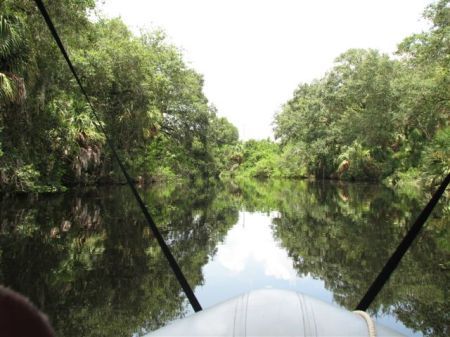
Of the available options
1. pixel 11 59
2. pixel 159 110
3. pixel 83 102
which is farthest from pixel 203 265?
pixel 159 110

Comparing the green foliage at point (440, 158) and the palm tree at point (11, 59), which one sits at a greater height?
the palm tree at point (11, 59)

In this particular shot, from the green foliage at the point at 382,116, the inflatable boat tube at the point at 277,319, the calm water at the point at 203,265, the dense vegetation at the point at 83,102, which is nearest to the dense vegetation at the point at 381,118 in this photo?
the green foliage at the point at 382,116

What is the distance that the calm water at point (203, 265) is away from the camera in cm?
342

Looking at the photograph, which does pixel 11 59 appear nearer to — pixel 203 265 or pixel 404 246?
pixel 203 265

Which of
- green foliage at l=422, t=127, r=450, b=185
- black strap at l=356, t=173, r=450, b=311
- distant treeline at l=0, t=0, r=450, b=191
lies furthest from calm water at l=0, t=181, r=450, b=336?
green foliage at l=422, t=127, r=450, b=185

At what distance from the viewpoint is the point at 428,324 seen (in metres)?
3.21

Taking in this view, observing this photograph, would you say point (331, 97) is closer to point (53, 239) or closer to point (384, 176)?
point (384, 176)

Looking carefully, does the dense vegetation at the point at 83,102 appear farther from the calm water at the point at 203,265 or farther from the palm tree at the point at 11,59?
the calm water at the point at 203,265

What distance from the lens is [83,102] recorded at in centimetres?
1736

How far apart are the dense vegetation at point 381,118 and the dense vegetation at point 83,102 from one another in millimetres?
8624

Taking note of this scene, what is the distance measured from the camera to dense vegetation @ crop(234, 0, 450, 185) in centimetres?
1577

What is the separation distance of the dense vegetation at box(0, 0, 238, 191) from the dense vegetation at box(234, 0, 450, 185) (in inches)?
340

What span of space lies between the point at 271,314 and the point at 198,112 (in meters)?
27.8

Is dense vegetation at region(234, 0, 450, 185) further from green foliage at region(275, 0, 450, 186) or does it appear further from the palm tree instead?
the palm tree
